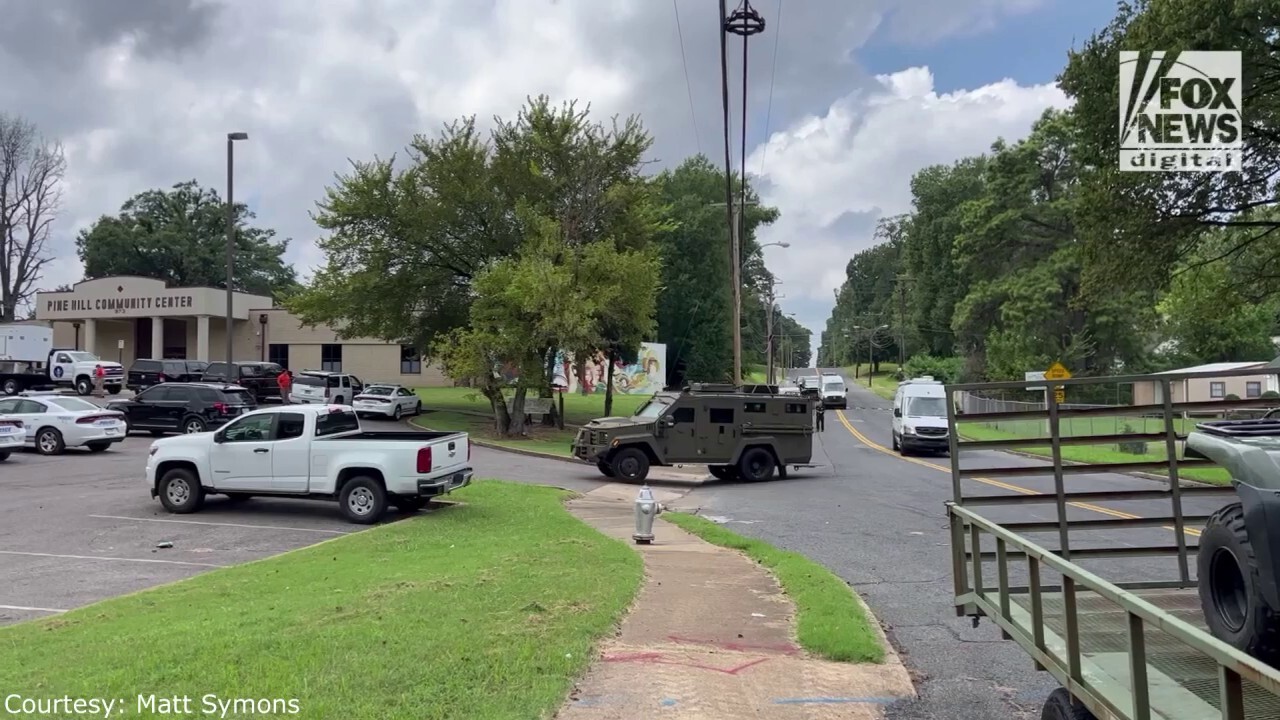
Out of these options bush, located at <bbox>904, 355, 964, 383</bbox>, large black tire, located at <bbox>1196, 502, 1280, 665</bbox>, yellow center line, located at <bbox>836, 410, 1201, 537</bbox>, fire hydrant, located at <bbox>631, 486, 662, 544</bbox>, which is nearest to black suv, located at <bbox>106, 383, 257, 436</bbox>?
fire hydrant, located at <bbox>631, 486, 662, 544</bbox>

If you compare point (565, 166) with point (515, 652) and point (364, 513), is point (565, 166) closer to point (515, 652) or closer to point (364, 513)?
point (364, 513)

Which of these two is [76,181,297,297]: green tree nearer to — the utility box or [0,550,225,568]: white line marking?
the utility box

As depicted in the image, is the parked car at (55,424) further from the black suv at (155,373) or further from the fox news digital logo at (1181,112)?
the fox news digital logo at (1181,112)

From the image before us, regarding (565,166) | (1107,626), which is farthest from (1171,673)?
(565,166)

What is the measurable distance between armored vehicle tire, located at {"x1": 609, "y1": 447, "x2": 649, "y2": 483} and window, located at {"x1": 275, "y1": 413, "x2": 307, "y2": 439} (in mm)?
8478

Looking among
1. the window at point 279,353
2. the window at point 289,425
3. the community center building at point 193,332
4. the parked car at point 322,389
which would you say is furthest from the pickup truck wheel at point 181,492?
the window at point 279,353

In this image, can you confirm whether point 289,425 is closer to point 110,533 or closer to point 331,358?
point 110,533

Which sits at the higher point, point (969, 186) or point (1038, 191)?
point (969, 186)

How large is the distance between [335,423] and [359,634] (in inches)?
348

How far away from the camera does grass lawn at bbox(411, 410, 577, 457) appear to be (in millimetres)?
29859

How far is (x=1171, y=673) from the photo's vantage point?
3.52 meters

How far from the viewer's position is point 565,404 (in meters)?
53.5

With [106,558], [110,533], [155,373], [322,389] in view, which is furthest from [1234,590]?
[155,373]

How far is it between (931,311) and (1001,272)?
2675cm
